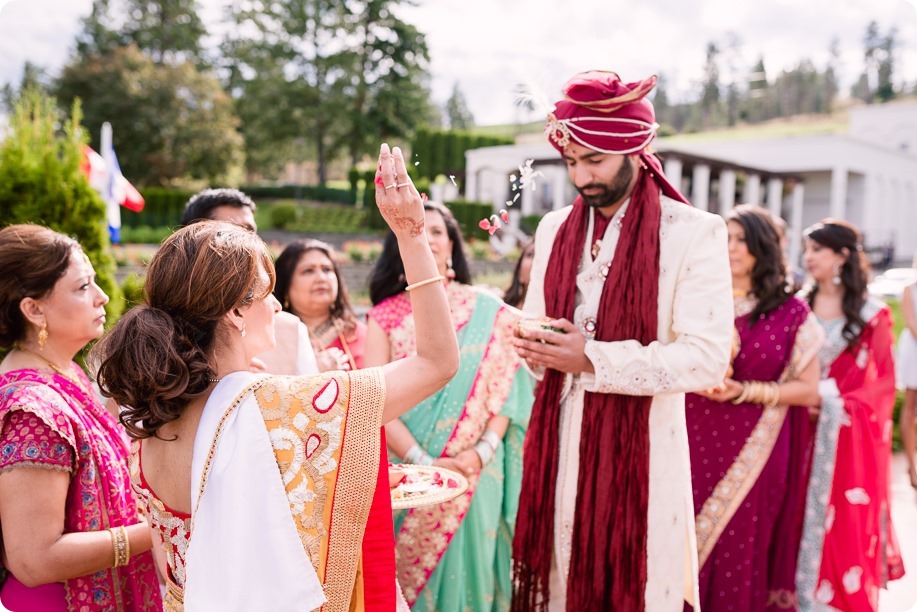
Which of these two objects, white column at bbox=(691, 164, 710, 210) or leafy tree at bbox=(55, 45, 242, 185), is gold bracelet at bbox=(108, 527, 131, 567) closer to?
white column at bbox=(691, 164, 710, 210)

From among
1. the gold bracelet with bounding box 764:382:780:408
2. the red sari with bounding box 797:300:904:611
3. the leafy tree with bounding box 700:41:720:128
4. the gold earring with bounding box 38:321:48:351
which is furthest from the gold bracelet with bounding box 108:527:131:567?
the leafy tree with bounding box 700:41:720:128

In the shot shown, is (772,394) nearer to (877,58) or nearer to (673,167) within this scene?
(673,167)

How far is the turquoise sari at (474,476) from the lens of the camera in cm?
292

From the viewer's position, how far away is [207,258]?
56.9 inches

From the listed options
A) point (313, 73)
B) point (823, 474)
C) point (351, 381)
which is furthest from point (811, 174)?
point (351, 381)

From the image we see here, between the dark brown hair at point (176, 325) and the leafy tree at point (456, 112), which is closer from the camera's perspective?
the dark brown hair at point (176, 325)

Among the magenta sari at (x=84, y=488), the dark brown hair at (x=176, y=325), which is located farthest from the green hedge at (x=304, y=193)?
the dark brown hair at (x=176, y=325)

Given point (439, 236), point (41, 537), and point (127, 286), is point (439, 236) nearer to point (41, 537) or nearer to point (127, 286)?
point (41, 537)

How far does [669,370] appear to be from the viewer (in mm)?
2098

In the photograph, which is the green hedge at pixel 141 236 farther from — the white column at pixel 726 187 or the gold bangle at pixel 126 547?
the gold bangle at pixel 126 547

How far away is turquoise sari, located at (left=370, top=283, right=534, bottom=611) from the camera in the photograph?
2.92 m

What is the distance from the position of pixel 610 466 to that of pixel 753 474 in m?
1.47

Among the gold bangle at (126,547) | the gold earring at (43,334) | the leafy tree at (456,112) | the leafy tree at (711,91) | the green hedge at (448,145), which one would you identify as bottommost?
the gold bangle at (126,547)

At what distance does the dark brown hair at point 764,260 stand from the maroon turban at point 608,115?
1.59 m
